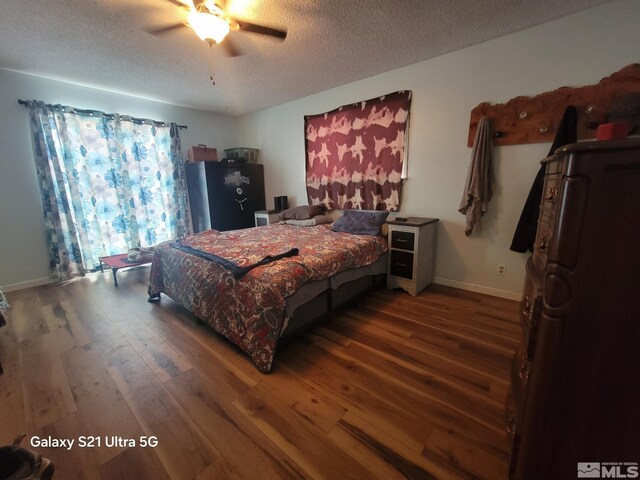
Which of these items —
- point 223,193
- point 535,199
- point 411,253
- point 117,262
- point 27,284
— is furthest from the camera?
point 223,193

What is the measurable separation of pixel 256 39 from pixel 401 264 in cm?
260

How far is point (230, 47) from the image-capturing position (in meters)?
2.28

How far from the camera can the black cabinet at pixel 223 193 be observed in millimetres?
4148

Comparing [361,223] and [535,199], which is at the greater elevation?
[535,199]

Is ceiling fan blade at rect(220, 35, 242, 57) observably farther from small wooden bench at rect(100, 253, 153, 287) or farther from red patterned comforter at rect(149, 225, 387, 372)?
small wooden bench at rect(100, 253, 153, 287)

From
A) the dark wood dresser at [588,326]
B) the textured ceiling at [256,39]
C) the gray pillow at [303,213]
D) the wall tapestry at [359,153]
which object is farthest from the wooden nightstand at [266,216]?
the dark wood dresser at [588,326]

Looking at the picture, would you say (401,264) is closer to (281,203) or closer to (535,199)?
(535,199)

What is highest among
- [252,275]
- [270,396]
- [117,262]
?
[252,275]

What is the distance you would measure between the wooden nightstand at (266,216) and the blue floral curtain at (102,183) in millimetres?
1231

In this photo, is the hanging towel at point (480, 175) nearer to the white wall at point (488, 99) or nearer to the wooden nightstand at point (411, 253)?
the white wall at point (488, 99)

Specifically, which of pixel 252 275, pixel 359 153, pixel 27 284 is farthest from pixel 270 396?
pixel 27 284

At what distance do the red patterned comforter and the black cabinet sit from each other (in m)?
1.48

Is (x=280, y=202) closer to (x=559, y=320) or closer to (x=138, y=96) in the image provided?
(x=138, y=96)

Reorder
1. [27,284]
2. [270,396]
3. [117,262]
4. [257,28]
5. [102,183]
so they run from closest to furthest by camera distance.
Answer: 1. [270,396]
2. [257,28]
3. [27,284]
4. [117,262]
5. [102,183]
